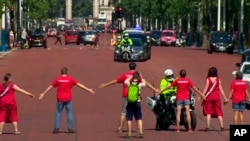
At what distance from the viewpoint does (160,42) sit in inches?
3799

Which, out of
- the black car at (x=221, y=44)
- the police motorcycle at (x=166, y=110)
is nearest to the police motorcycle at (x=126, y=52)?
the black car at (x=221, y=44)

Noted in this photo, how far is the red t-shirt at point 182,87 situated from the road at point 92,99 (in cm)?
87

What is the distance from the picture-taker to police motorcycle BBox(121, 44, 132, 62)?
5472cm

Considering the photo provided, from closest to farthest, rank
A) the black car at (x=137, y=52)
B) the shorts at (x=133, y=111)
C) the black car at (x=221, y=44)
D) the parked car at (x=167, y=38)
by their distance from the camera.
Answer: the shorts at (x=133, y=111)
the black car at (x=137, y=52)
the black car at (x=221, y=44)
the parked car at (x=167, y=38)

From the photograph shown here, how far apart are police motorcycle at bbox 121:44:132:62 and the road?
844 millimetres

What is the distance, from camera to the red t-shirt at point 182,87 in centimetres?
2162

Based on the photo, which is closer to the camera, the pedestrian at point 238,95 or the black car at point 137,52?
the pedestrian at point 238,95

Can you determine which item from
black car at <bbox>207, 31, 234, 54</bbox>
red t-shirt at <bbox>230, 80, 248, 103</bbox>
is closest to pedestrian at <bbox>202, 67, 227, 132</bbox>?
red t-shirt at <bbox>230, 80, 248, 103</bbox>

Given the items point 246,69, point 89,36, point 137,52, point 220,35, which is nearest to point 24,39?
point 89,36

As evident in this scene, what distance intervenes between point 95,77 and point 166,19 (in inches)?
3764

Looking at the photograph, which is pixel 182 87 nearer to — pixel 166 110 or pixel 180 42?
pixel 166 110

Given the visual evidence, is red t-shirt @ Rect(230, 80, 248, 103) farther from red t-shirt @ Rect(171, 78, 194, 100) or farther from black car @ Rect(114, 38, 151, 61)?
black car @ Rect(114, 38, 151, 61)

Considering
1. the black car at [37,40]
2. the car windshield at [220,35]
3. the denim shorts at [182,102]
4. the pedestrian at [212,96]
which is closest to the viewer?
the denim shorts at [182,102]

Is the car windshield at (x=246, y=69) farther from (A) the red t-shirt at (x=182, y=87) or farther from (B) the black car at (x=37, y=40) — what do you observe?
(B) the black car at (x=37, y=40)
